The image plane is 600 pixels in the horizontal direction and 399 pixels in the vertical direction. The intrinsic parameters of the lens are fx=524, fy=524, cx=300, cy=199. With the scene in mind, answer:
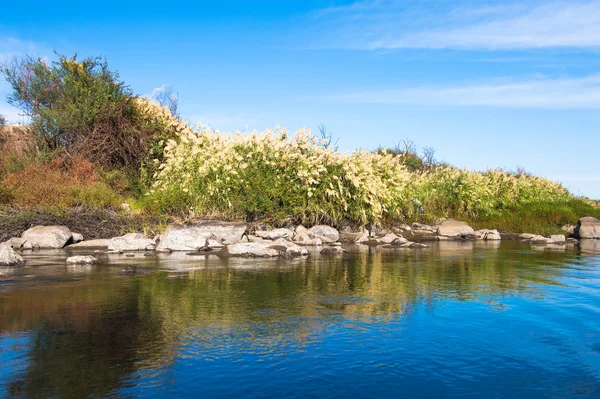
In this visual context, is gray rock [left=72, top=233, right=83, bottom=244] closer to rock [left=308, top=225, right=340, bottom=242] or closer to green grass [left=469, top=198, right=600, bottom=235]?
rock [left=308, top=225, right=340, bottom=242]

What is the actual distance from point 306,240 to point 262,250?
376 cm

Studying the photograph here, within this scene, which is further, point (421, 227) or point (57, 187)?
point (421, 227)

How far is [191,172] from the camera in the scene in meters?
19.6

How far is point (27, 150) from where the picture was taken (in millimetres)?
23750

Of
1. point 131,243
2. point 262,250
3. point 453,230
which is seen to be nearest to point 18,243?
point 131,243

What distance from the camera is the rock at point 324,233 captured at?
19.4m

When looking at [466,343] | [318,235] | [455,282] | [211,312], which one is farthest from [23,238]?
[466,343]

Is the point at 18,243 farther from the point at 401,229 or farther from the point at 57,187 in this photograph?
the point at 401,229

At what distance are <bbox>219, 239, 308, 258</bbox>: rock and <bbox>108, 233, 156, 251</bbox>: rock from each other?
2570 mm

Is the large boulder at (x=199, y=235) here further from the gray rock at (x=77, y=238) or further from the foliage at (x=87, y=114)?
the foliage at (x=87, y=114)

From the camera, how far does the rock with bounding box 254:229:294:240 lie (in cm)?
1833

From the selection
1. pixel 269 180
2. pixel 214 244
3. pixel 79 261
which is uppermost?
pixel 269 180

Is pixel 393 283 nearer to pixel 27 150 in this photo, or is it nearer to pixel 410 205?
pixel 410 205

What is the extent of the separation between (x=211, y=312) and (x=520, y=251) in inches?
560
